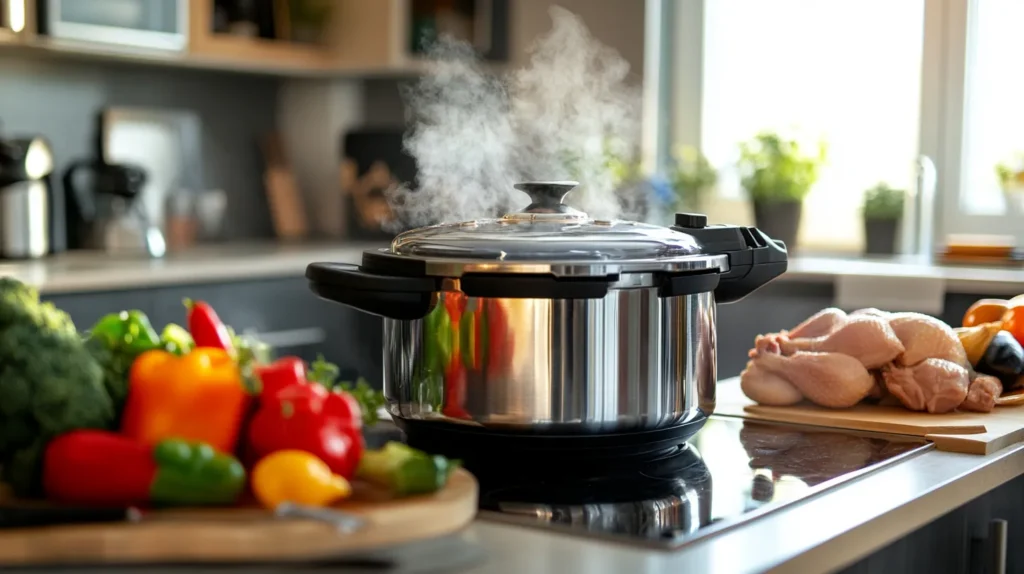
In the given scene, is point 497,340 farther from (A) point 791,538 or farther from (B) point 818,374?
(B) point 818,374

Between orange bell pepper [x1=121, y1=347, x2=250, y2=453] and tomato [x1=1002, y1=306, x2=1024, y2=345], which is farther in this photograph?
tomato [x1=1002, y1=306, x2=1024, y2=345]

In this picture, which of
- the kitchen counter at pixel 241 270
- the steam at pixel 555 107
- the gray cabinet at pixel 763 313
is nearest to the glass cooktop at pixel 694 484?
the kitchen counter at pixel 241 270

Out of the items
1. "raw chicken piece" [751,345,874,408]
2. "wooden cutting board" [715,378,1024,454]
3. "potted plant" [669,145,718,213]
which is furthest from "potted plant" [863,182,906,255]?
"raw chicken piece" [751,345,874,408]

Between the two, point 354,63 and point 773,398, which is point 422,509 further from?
point 354,63

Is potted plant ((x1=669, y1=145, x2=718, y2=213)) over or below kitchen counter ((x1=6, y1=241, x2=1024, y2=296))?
over

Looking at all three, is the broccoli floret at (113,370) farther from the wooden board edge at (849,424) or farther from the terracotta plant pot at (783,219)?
the terracotta plant pot at (783,219)

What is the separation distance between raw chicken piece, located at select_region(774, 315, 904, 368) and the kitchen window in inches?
90.5

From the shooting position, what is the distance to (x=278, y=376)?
40.4 inches

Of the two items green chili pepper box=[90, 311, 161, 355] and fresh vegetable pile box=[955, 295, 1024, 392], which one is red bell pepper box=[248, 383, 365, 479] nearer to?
green chili pepper box=[90, 311, 161, 355]

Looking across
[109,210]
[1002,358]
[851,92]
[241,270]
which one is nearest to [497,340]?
[1002,358]

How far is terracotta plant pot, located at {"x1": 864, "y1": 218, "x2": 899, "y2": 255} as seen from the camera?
3637 mm

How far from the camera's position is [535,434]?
1.12m

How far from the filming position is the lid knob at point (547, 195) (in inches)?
50.9

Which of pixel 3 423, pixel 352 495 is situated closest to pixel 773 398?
pixel 352 495
